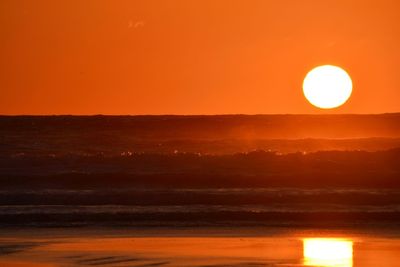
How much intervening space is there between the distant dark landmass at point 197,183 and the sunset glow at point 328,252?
2.89 metres

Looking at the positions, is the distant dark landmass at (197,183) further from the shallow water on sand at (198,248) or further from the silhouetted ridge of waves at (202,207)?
the shallow water on sand at (198,248)

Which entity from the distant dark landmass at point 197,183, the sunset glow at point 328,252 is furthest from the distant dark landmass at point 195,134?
the sunset glow at point 328,252

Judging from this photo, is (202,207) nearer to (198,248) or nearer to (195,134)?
(198,248)

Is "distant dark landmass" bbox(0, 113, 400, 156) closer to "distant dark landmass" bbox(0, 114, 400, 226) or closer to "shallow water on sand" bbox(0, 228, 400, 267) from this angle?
"distant dark landmass" bbox(0, 114, 400, 226)

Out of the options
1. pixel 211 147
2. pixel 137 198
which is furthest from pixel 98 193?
pixel 211 147

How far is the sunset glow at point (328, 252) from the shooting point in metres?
13.4

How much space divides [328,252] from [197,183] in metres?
12.6

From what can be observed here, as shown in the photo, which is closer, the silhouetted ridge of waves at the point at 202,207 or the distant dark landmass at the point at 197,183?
the silhouetted ridge of waves at the point at 202,207

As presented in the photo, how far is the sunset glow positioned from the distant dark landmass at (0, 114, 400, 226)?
9.50 ft

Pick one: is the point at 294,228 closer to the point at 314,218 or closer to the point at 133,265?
the point at 314,218

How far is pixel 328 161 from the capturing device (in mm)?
29234

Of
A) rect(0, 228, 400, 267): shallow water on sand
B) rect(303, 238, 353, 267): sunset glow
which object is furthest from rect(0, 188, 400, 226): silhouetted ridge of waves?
rect(303, 238, 353, 267): sunset glow

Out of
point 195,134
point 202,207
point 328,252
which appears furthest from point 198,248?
point 195,134

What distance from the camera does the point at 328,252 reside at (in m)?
14.4
